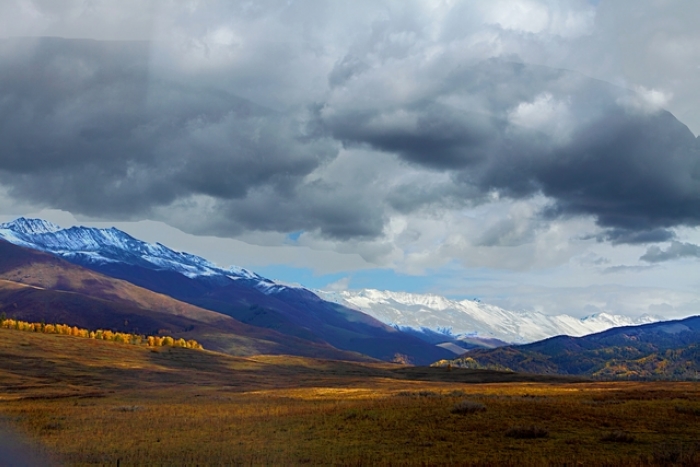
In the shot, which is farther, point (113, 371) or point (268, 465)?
point (113, 371)

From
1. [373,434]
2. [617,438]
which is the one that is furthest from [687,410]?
[373,434]

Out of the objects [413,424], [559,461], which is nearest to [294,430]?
[413,424]

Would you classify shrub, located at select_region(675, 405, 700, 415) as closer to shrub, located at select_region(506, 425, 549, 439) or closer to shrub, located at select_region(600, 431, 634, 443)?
shrub, located at select_region(600, 431, 634, 443)

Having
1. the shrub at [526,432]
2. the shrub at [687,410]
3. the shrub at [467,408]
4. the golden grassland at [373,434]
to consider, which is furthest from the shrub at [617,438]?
the shrub at [687,410]

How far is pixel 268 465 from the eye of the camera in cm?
2567

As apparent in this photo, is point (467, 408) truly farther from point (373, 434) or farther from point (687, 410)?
point (687, 410)

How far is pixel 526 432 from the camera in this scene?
31.8m

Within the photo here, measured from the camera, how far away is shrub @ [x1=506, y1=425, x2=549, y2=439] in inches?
1245

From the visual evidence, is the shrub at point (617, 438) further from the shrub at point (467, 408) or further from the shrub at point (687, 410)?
the shrub at point (687, 410)

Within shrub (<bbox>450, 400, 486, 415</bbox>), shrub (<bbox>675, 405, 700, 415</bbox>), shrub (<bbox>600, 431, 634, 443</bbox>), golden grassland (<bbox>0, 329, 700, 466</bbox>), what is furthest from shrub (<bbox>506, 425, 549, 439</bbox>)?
shrub (<bbox>675, 405, 700, 415</bbox>)

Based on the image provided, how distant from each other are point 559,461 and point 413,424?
13.3 m

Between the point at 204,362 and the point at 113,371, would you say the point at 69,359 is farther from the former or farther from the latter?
the point at 204,362

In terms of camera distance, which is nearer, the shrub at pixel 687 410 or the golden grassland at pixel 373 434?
the golden grassland at pixel 373 434

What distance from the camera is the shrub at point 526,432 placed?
104ft
